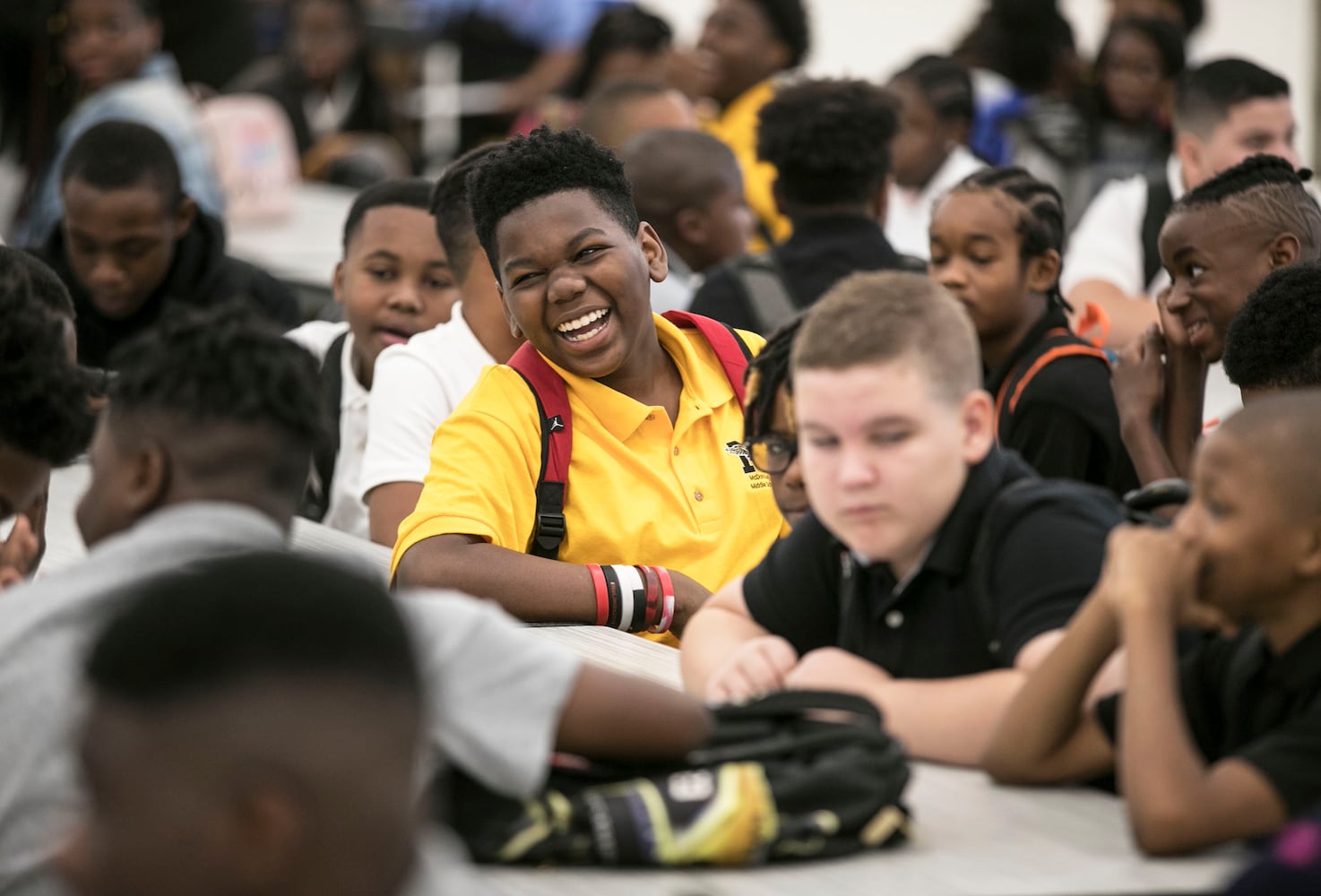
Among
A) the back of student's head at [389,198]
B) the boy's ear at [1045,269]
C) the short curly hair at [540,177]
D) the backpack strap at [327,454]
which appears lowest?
the backpack strap at [327,454]

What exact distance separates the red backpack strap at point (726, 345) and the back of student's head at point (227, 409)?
126 cm

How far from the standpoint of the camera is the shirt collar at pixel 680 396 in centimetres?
313

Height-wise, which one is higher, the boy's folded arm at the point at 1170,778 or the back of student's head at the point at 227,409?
the back of student's head at the point at 227,409

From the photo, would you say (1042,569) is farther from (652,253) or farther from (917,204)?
(917,204)

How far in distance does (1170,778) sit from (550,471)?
1.45m

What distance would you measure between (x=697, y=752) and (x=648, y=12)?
6.98m

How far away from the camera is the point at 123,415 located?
2072 mm

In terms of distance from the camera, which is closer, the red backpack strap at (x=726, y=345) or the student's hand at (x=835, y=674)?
the student's hand at (x=835, y=674)

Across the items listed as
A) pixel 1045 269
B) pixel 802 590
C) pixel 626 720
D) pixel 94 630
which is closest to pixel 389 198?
pixel 1045 269

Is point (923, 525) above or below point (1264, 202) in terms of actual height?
below

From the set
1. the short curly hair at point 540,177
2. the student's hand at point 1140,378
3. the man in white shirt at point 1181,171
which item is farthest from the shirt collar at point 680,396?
the man in white shirt at point 1181,171

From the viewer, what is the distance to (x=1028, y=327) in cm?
371

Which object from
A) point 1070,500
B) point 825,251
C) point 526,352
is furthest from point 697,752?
point 825,251

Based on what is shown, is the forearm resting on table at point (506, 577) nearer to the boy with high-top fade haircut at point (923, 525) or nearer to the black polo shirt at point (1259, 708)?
the boy with high-top fade haircut at point (923, 525)
